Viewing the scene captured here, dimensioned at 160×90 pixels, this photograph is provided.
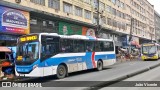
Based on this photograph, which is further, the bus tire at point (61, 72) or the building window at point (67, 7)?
the building window at point (67, 7)

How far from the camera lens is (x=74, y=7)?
41.3 meters

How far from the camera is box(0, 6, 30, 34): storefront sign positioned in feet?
87.2

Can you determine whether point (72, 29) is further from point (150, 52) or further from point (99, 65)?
point (99, 65)

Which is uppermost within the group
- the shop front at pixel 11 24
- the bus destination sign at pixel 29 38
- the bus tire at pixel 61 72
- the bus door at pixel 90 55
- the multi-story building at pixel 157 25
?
the multi-story building at pixel 157 25

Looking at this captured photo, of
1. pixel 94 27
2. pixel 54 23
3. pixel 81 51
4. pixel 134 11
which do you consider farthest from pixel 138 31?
pixel 81 51

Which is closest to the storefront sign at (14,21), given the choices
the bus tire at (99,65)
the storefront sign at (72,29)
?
the storefront sign at (72,29)

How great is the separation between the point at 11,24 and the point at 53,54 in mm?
11952

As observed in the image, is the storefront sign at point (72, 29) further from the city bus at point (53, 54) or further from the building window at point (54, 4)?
the city bus at point (53, 54)

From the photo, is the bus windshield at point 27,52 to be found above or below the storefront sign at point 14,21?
below

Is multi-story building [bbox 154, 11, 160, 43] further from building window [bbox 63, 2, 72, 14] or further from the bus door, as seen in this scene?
the bus door

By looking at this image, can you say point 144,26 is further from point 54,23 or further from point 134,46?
point 54,23

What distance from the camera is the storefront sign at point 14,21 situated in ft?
87.2

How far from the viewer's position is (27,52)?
1619cm

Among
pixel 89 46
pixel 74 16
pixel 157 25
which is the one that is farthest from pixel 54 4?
pixel 157 25
